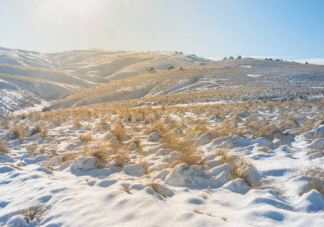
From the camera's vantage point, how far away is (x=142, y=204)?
2123 millimetres

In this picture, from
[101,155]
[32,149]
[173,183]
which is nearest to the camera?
[173,183]

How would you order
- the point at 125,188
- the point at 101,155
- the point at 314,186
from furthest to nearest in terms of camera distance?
the point at 101,155
the point at 125,188
the point at 314,186

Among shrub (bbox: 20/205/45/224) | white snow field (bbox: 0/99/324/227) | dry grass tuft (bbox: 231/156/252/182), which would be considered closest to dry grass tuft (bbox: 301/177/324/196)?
white snow field (bbox: 0/99/324/227)

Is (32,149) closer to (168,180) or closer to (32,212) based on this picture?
(32,212)

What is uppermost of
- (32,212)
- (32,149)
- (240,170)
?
(240,170)

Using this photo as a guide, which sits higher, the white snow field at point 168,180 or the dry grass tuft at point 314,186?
the dry grass tuft at point 314,186

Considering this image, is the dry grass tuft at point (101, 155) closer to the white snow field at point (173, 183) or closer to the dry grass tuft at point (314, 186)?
the white snow field at point (173, 183)

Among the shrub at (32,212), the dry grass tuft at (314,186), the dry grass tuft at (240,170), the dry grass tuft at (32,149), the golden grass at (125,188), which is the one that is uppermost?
the dry grass tuft at (314,186)

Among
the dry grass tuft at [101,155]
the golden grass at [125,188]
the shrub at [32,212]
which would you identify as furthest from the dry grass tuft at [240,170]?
the shrub at [32,212]

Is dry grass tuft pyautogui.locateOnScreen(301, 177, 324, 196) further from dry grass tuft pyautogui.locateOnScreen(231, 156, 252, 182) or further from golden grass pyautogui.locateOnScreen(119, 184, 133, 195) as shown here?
golden grass pyautogui.locateOnScreen(119, 184, 133, 195)

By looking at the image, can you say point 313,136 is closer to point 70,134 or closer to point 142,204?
point 142,204

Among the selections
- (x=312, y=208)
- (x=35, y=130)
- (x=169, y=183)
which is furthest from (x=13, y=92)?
(x=312, y=208)

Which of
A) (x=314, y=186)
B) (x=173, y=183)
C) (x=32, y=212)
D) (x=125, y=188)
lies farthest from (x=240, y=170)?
(x=32, y=212)

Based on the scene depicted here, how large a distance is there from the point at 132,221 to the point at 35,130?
19.1ft
